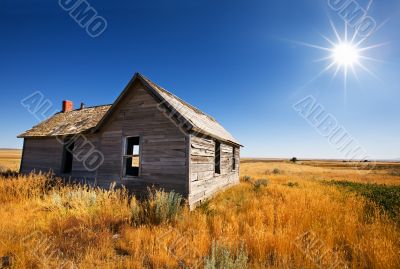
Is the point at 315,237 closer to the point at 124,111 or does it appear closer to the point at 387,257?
the point at 387,257

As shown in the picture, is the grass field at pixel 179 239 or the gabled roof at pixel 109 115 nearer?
the grass field at pixel 179 239

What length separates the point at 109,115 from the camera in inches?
376

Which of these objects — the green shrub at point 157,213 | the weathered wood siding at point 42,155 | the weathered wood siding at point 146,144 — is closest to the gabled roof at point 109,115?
the weathered wood siding at point 146,144

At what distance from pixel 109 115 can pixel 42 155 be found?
6576 mm

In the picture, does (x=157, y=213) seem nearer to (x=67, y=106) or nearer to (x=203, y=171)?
(x=203, y=171)

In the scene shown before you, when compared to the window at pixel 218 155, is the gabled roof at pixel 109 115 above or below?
above

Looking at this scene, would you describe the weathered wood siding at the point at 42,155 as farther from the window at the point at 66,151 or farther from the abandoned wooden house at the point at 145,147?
the window at the point at 66,151

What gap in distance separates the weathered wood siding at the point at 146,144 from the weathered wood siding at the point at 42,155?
420cm

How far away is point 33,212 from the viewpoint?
22.0ft

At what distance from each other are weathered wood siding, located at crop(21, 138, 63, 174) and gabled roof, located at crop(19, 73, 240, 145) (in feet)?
1.60

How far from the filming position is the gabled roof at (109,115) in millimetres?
8250

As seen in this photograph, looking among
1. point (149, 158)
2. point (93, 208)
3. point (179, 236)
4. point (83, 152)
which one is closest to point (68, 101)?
point (83, 152)

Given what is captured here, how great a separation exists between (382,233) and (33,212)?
9.60 m

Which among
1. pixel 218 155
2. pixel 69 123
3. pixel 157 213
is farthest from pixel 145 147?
pixel 69 123
